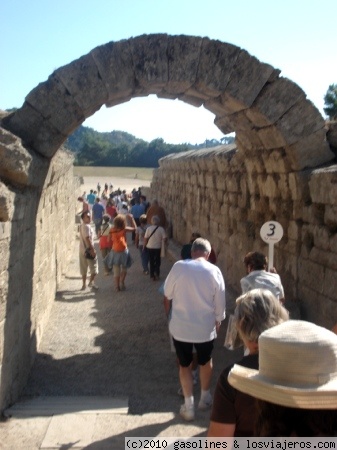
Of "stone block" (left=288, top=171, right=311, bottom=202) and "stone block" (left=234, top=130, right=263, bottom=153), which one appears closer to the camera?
"stone block" (left=288, top=171, right=311, bottom=202)

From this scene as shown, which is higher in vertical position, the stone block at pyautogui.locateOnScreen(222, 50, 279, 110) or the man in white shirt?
the stone block at pyautogui.locateOnScreen(222, 50, 279, 110)

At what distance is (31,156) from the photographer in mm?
5941

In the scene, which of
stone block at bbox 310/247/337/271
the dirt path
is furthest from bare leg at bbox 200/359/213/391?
stone block at bbox 310/247/337/271

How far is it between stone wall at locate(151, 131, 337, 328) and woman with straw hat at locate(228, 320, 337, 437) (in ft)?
12.6

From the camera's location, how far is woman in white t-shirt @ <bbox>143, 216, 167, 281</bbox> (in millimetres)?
11258

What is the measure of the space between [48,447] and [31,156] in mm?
2676

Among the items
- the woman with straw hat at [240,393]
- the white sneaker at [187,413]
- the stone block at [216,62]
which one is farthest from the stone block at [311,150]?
the woman with straw hat at [240,393]

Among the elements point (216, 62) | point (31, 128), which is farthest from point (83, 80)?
point (216, 62)

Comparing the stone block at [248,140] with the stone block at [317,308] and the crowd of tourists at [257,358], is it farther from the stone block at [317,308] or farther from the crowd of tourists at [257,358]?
the crowd of tourists at [257,358]

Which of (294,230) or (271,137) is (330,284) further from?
(271,137)

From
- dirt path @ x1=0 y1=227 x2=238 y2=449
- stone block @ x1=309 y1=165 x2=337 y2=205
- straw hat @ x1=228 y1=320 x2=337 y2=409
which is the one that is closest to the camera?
straw hat @ x1=228 y1=320 x2=337 y2=409

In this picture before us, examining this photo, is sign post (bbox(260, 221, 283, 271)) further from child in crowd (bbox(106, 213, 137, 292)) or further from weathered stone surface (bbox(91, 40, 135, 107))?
child in crowd (bbox(106, 213, 137, 292))

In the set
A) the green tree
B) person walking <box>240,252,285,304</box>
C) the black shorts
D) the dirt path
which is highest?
the green tree

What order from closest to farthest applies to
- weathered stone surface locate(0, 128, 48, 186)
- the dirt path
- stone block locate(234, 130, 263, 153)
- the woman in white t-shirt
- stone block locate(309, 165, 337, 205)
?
the dirt path < weathered stone surface locate(0, 128, 48, 186) < stone block locate(309, 165, 337, 205) < stone block locate(234, 130, 263, 153) < the woman in white t-shirt
